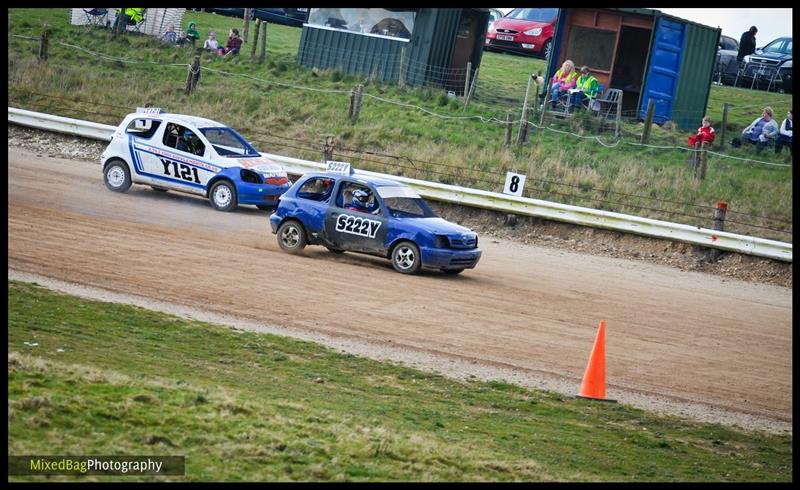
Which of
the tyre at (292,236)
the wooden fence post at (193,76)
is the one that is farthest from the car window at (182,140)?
the wooden fence post at (193,76)

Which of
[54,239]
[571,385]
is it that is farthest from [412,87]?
[571,385]

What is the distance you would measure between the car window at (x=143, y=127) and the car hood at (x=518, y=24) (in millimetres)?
21011

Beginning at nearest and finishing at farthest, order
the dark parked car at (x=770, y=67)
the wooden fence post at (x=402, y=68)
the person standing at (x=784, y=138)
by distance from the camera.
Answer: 1. the person standing at (x=784, y=138)
2. the wooden fence post at (x=402, y=68)
3. the dark parked car at (x=770, y=67)

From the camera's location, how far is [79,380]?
831cm

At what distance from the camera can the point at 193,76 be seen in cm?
3044

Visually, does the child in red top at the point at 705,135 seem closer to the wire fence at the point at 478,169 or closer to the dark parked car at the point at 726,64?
the wire fence at the point at 478,169

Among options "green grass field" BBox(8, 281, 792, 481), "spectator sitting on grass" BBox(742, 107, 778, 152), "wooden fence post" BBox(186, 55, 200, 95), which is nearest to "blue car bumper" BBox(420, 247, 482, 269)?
"green grass field" BBox(8, 281, 792, 481)

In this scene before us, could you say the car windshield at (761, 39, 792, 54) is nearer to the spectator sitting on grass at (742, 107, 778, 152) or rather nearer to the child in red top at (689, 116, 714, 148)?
the spectator sitting on grass at (742, 107, 778, 152)

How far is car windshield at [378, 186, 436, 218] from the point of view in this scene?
17.2 metres

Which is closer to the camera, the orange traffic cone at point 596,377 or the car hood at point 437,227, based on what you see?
the orange traffic cone at point 596,377

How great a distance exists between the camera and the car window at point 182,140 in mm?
21297

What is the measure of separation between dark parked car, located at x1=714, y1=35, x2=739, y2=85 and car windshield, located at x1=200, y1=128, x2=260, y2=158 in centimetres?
2354

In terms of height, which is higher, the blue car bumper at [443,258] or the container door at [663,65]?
the container door at [663,65]

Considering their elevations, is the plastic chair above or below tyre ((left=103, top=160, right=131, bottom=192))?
above
